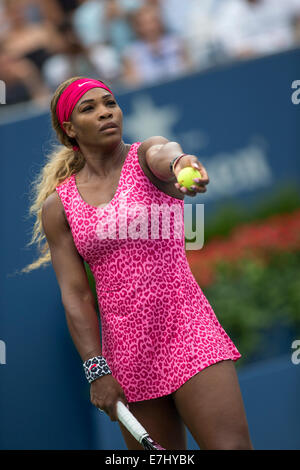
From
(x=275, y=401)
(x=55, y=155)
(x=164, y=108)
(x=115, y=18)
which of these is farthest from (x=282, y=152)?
(x=55, y=155)

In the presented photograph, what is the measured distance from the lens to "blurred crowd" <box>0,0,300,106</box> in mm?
6082

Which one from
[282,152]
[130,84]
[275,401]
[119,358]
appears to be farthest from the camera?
[282,152]

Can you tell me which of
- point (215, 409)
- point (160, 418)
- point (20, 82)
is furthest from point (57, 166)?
point (20, 82)

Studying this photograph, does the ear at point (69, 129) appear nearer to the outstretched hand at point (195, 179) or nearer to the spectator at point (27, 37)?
the outstretched hand at point (195, 179)

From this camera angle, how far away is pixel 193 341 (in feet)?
9.84

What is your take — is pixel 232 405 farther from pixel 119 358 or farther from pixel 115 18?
pixel 115 18

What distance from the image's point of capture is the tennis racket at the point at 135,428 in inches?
114

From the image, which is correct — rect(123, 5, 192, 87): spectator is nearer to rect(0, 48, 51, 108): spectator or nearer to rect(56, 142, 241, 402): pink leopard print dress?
rect(0, 48, 51, 108): spectator

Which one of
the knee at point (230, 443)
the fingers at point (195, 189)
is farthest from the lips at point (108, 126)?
the knee at point (230, 443)

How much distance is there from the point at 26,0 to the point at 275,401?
354 cm

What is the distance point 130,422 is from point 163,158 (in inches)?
37.5

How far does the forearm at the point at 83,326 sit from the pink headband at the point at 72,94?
728 mm

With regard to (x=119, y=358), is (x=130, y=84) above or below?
above

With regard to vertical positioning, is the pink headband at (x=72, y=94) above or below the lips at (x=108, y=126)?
above
